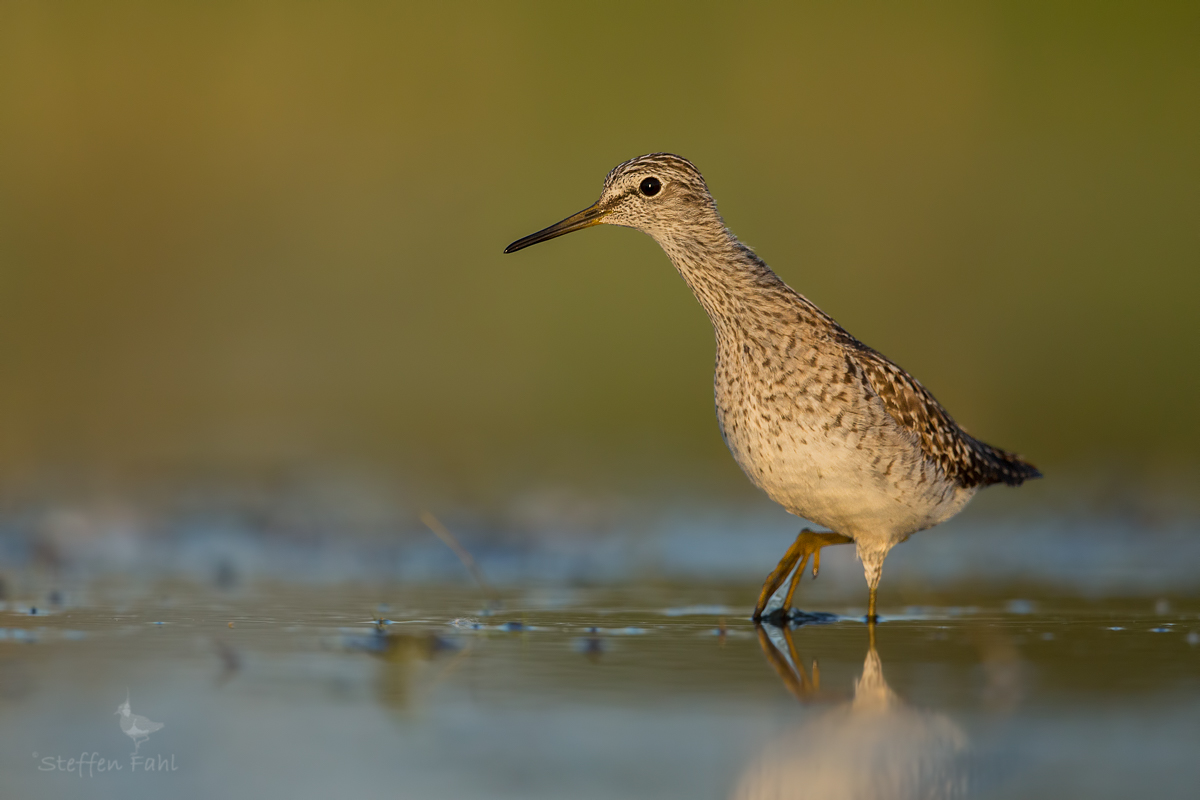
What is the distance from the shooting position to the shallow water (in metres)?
3.74

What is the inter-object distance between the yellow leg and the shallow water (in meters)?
0.27

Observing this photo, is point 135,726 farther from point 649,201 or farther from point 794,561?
point 649,201

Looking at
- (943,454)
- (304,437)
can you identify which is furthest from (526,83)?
(943,454)

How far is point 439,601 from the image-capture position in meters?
7.09

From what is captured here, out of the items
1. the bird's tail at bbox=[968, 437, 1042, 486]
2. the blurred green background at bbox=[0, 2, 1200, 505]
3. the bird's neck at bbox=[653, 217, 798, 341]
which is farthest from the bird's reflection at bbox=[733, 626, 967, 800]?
the blurred green background at bbox=[0, 2, 1200, 505]

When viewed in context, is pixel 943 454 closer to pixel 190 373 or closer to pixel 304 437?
pixel 304 437

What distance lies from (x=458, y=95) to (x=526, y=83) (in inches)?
39.7

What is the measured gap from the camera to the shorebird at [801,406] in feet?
23.0

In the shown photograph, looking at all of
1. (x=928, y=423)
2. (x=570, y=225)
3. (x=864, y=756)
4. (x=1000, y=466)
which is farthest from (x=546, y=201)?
(x=864, y=756)

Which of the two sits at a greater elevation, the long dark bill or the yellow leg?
the long dark bill

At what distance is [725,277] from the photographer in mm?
7711

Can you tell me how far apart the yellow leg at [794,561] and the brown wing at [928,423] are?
736 mm

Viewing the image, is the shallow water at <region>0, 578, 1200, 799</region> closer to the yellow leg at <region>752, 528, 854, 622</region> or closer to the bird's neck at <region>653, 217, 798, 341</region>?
the yellow leg at <region>752, 528, 854, 622</region>

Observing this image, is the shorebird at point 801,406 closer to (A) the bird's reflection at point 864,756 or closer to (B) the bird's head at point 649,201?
(B) the bird's head at point 649,201
